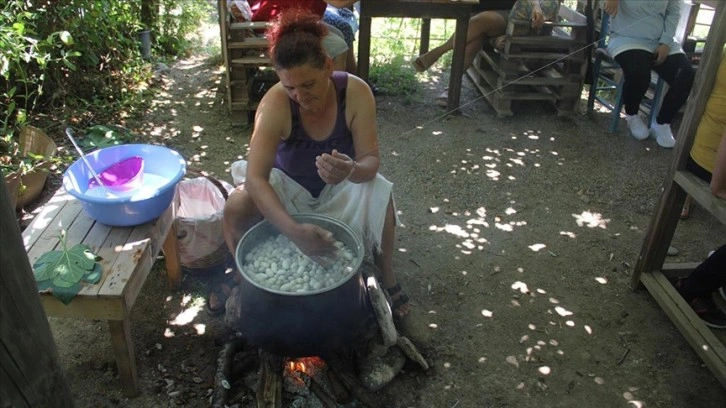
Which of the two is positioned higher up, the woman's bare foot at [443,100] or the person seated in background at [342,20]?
the person seated in background at [342,20]

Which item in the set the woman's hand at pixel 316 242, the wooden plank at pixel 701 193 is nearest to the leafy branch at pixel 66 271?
the woman's hand at pixel 316 242

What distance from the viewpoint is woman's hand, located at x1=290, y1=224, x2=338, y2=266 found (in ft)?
7.82

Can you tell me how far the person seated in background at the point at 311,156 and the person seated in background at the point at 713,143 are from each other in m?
1.42

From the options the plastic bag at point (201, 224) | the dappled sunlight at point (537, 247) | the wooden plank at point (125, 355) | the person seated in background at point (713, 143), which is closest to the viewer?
the wooden plank at point (125, 355)

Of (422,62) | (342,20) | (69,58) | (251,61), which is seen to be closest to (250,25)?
(251,61)

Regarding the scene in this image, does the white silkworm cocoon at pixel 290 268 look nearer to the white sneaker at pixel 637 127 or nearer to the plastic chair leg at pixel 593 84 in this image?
the white sneaker at pixel 637 127

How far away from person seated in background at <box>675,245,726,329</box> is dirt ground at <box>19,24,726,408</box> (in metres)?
0.19

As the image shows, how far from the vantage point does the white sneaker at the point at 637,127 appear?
495 centimetres

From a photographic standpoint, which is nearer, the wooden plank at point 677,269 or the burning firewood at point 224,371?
the burning firewood at point 224,371

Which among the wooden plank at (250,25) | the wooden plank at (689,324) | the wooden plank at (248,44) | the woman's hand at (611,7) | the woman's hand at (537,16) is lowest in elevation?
the wooden plank at (689,324)

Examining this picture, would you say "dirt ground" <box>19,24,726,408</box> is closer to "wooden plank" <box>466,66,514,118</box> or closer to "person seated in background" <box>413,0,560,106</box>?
"wooden plank" <box>466,66,514,118</box>

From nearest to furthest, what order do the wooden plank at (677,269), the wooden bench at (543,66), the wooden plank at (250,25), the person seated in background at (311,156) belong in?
the person seated in background at (311,156) < the wooden plank at (677,269) < the wooden plank at (250,25) < the wooden bench at (543,66)

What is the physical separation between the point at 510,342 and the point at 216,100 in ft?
11.9

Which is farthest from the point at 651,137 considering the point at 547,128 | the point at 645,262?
the point at 645,262
